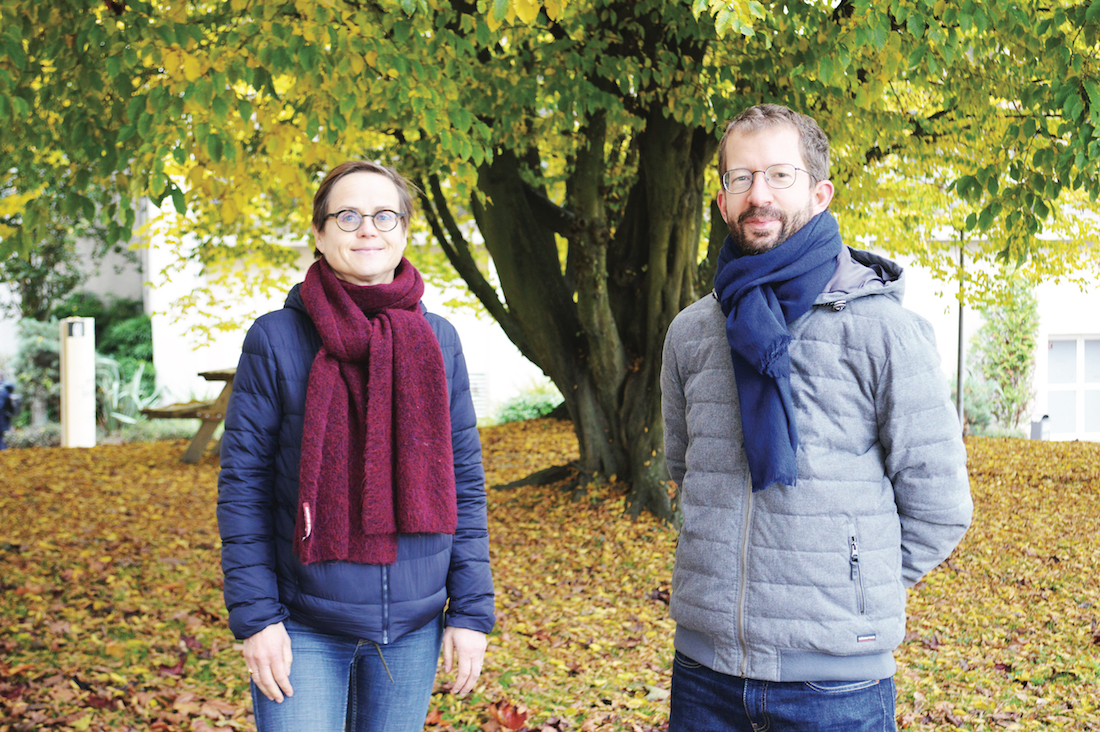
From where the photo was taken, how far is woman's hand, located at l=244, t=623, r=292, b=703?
190 centimetres

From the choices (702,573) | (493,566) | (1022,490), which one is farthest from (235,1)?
(1022,490)

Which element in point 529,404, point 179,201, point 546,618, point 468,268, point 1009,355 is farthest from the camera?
point 1009,355

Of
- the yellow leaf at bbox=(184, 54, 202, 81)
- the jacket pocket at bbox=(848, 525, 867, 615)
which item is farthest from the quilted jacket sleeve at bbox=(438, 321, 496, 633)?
the yellow leaf at bbox=(184, 54, 202, 81)

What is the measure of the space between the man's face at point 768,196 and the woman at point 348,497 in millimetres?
715

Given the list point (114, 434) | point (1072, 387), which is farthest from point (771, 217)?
point (1072, 387)

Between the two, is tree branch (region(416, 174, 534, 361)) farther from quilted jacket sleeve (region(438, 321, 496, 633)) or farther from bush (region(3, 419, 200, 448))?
bush (region(3, 419, 200, 448))

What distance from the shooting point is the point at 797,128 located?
6.02ft

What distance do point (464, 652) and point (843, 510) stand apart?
93cm

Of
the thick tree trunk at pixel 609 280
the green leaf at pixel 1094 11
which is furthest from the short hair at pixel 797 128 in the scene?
the thick tree trunk at pixel 609 280

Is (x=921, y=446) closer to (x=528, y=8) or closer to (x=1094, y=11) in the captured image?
(x=528, y=8)

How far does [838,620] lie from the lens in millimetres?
1730

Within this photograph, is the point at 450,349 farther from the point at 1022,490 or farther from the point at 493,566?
the point at 1022,490

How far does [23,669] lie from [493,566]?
3136 millimetres

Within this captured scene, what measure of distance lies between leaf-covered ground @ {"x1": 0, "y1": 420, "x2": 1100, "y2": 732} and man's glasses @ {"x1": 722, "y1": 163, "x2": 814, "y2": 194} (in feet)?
9.23
